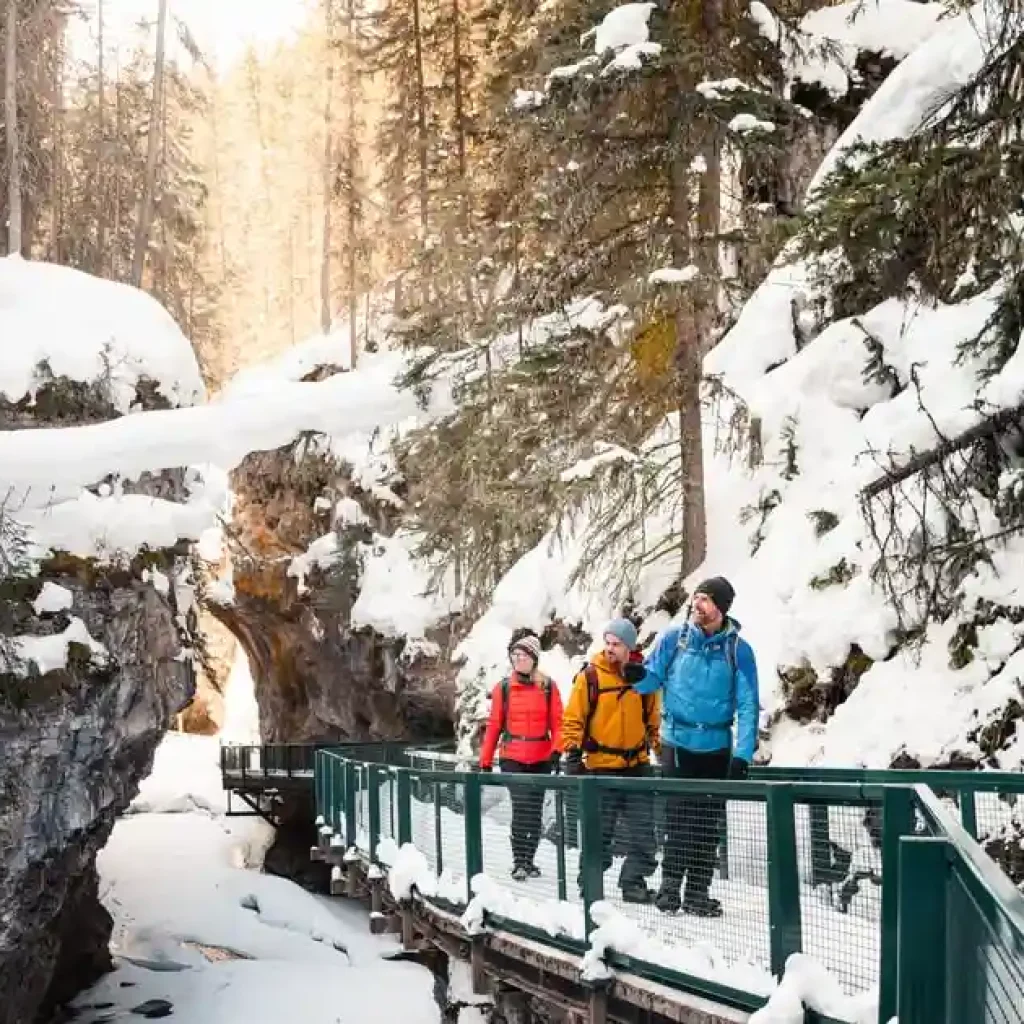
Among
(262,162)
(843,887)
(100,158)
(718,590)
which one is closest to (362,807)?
(718,590)

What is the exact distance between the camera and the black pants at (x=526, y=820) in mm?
7477

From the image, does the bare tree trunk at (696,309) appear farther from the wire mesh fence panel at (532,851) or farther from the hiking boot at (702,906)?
the hiking boot at (702,906)

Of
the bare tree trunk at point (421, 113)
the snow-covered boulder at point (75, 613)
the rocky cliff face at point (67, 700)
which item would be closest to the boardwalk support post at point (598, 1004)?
the snow-covered boulder at point (75, 613)

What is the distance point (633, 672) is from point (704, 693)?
65cm

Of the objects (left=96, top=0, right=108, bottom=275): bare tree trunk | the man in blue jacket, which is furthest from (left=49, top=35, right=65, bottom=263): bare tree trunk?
the man in blue jacket

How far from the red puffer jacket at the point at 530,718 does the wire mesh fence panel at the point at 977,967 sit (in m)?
6.10

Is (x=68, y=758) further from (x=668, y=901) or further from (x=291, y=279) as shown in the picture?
(x=291, y=279)

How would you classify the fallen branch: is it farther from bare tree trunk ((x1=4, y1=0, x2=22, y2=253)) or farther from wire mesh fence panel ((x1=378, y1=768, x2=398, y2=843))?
bare tree trunk ((x1=4, y1=0, x2=22, y2=253))

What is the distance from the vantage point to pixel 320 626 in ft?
105

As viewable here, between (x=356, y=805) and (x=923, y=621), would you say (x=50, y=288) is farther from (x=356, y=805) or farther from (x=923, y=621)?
(x=923, y=621)

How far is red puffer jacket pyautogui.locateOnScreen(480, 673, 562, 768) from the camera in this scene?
8766 mm

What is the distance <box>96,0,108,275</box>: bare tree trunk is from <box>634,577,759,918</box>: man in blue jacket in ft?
79.1

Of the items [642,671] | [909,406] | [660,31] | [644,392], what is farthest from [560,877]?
[660,31]

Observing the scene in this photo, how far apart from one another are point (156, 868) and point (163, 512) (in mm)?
12719
